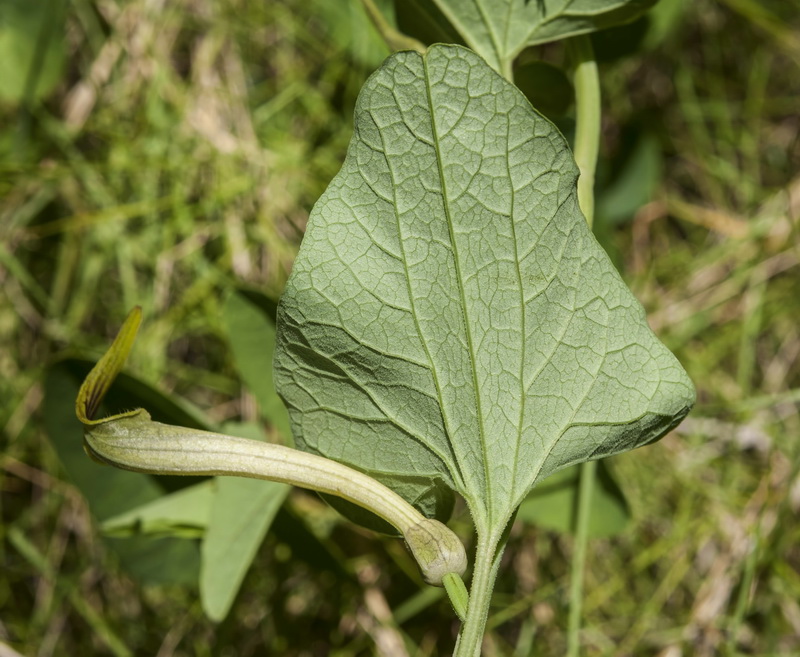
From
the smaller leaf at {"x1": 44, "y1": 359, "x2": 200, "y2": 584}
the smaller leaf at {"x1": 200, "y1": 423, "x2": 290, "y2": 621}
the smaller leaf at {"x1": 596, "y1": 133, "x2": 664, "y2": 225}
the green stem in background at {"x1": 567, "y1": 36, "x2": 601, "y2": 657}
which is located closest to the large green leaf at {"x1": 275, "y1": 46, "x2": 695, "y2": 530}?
the green stem in background at {"x1": 567, "y1": 36, "x2": 601, "y2": 657}

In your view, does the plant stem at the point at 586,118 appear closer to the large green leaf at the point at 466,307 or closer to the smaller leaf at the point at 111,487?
the large green leaf at the point at 466,307

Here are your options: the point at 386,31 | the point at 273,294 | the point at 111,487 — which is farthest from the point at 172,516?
the point at 386,31

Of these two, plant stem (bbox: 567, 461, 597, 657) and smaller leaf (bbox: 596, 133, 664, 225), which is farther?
smaller leaf (bbox: 596, 133, 664, 225)

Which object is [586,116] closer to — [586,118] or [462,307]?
[586,118]

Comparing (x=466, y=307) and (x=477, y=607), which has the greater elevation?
(x=466, y=307)

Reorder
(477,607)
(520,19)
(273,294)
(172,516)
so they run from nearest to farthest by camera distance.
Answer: (477,607)
(520,19)
(172,516)
(273,294)

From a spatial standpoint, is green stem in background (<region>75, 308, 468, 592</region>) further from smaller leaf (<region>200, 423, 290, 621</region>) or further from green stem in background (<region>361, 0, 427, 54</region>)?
green stem in background (<region>361, 0, 427, 54</region>)

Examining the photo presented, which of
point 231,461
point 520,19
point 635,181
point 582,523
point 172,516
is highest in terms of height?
point 520,19
